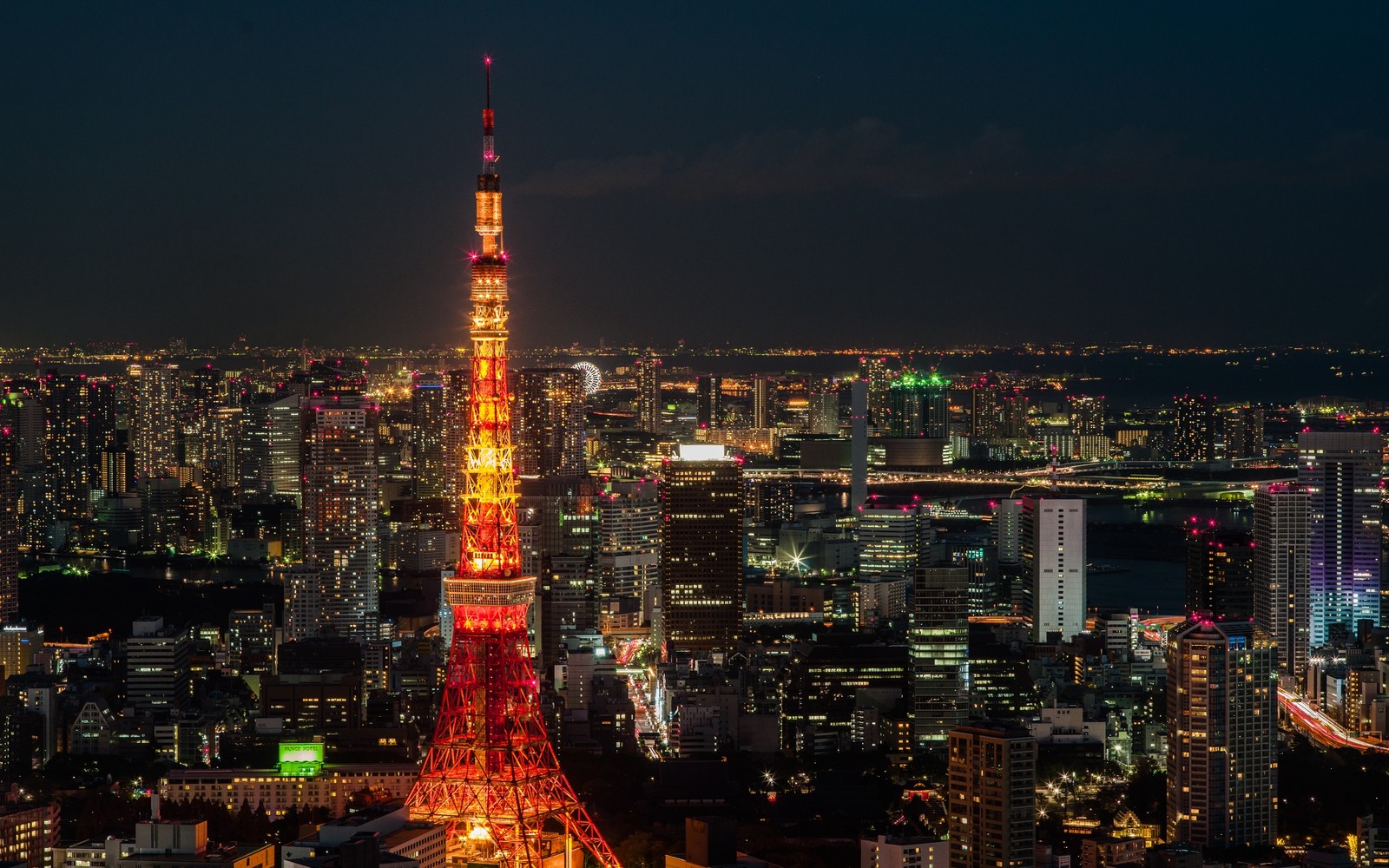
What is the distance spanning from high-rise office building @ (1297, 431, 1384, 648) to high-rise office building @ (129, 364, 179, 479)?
60.8 ft

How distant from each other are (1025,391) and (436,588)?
70.0ft

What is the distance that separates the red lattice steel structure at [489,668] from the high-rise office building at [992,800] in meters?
2.41

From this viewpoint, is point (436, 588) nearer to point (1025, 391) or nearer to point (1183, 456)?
point (1183, 456)

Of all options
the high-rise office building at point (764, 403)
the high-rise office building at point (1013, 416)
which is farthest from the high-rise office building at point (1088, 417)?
the high-rise office building at point (764, 403)

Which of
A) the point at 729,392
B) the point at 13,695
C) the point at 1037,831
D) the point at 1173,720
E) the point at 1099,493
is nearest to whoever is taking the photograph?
the point at 1037,831

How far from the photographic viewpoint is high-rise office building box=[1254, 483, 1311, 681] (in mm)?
19750

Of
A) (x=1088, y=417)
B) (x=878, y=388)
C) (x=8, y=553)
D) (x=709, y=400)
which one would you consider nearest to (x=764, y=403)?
(x=709, y=400)

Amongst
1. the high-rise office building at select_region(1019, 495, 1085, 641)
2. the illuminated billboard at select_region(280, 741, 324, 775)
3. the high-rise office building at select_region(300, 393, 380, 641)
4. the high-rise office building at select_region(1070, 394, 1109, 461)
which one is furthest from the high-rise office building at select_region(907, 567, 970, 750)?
the high-rise office building at select_region(1070, 394, 1109, 461)

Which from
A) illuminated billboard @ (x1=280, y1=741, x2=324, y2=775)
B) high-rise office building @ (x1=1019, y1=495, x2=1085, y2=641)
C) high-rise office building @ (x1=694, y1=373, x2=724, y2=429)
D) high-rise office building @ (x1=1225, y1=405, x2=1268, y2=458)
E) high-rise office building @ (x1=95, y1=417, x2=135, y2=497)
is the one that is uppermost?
high-rise office building @ (x1=694, y1=373, x2=724, y2=429)

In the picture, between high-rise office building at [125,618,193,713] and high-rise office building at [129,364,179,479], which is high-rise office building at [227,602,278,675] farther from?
high-rise office building at [129,364,179,479]

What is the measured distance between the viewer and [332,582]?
969 inches

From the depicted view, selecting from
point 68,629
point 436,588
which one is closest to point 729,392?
point 436,588

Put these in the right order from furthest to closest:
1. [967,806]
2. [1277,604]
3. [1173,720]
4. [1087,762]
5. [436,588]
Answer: [436,588]
[1277,604]
[1087,762]
[1173,720]
[967,806]

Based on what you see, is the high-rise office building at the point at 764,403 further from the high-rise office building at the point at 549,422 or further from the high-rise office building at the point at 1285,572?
the high-rise office building at the point at 1285,572
